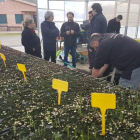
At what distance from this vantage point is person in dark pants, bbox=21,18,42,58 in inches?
137

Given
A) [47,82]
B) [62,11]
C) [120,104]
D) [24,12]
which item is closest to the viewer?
[120,104]

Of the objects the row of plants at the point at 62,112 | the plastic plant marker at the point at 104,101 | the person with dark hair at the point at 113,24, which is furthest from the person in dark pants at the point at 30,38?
the person with dark hair at the point at 113,24

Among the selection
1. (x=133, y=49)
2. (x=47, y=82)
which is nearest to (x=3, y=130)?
(x=47, y=82)

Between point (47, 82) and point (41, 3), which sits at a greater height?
point (41, 3)

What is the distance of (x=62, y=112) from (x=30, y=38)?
8.67ft

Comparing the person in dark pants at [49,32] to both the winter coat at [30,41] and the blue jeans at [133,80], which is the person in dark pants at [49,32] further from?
the blue jeans at [133,80]

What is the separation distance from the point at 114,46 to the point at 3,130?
162 centimetres

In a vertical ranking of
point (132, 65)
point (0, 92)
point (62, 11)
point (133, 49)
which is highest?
point (62, 11)

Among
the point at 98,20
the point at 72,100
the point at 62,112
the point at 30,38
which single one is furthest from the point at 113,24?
the point at 62,112

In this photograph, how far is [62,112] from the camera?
133cm

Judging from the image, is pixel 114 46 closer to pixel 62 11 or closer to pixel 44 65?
pixel 44 65

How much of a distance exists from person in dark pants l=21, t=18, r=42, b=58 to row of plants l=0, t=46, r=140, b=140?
164cm

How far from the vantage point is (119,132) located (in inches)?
42.4

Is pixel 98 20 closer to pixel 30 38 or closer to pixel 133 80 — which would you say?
pixel 30 38
